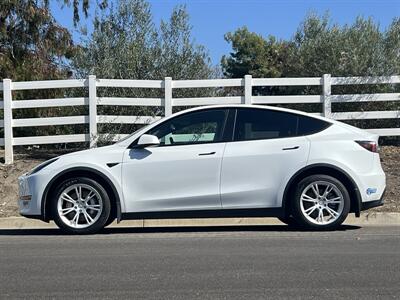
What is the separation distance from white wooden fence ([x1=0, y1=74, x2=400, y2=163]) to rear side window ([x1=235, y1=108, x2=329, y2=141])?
4.80m

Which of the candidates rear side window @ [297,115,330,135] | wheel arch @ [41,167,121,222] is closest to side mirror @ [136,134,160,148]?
wheel arch @ [41,167,121,222]

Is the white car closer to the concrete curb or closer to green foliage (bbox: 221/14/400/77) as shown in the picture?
the concrete curb

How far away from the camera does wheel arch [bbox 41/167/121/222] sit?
8.62 meters

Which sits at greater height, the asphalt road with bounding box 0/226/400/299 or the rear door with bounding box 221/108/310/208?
the rear door with bounding box 221/108/310/208

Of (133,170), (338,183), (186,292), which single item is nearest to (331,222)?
(338,183)

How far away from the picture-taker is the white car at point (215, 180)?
8602mm

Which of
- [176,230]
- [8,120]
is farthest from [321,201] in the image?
[8,120]

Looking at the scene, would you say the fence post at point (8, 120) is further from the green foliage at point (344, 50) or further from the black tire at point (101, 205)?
the green foliage at point (344, 50)

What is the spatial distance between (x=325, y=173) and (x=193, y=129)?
6.13ft

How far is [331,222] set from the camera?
28.7ft

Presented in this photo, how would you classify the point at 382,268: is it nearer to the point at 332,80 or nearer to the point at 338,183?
the point at 338,183

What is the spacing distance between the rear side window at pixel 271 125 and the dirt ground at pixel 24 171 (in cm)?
260

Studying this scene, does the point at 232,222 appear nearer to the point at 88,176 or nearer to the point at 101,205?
the point at 101,205

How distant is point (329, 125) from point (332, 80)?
5373 mm
